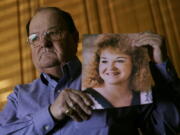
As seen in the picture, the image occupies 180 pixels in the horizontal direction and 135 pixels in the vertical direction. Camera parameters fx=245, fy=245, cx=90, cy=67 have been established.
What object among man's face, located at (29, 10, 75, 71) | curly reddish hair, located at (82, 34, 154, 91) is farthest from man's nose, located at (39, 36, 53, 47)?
curly reddish hair, located at (82, 34, 154, 91)

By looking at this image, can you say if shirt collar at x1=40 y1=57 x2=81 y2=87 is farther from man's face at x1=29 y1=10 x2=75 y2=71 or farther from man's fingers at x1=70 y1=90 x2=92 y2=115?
man's fingers at x1=70 y1=90 x2=92 y2=115

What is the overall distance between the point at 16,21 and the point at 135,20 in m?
0.83

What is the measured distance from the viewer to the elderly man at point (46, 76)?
2.54 feet

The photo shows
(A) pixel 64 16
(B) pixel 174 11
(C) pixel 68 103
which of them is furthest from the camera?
(B) pixel 174 11

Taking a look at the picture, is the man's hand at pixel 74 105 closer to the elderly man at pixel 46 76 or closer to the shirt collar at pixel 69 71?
the elderly man at pixel 46 76

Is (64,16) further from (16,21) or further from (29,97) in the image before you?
(16,21)

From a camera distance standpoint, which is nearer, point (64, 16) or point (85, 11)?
point (64, 16)

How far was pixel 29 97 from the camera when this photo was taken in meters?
0.91

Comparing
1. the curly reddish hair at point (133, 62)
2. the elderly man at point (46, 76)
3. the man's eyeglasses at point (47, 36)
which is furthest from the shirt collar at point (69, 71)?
the curly reddish hair at point (133, 62)

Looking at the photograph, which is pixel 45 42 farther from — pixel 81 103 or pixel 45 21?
pixel 81 103

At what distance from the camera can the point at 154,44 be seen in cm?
76

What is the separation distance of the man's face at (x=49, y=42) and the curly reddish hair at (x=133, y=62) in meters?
0.23

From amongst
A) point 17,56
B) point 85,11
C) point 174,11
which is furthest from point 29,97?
point 174,11

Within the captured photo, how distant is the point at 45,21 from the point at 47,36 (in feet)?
0.24
